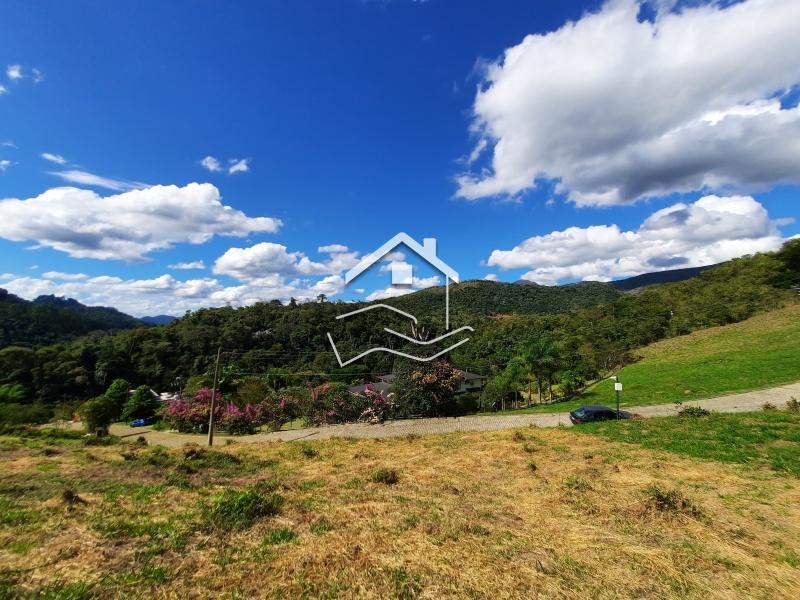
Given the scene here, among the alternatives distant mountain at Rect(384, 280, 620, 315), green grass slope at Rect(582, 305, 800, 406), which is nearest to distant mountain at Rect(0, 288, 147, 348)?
distant mountain at Rect(384, 280, 620, 315)

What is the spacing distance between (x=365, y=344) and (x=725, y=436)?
60.7 metres

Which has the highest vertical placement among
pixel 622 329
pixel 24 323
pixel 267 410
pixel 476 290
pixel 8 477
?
pixel 476 290

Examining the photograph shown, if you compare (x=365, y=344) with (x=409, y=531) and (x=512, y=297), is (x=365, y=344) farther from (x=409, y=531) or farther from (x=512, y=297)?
(x=512, y=297)

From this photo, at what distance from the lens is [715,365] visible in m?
30.3

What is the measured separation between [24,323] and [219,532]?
13771 centimetres

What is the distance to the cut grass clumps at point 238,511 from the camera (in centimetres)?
687

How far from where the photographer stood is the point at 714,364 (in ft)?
101

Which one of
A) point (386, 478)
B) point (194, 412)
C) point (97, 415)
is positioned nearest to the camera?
point (386, 478)

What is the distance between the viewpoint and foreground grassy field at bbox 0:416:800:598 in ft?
15.8

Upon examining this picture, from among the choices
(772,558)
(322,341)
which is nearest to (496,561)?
(772,558)

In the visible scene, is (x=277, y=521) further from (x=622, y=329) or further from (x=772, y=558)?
(x=622, y=329)

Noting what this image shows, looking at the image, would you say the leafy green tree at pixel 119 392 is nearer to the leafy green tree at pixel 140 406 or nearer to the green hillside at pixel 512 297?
the leafy green tree at pixel 140 406

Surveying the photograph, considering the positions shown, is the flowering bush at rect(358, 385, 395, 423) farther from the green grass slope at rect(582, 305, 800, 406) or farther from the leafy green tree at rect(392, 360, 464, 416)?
Result: the green grass slope at rect(582, 305, 800, 406)

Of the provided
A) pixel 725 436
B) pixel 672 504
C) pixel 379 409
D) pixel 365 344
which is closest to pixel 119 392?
pixel 365 344
